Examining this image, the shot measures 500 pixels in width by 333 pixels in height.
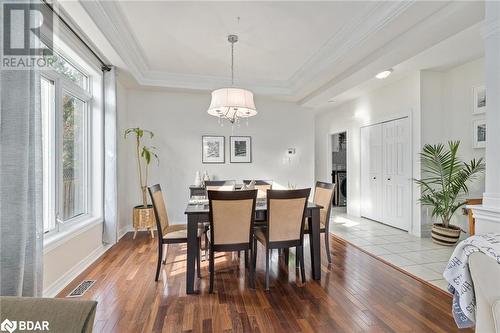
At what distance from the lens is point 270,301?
218 cm

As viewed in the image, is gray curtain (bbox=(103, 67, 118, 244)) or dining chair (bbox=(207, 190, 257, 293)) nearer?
dining chair (bbox=(207, 190, 257, 293))

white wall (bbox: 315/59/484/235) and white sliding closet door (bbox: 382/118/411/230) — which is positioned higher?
white wall (bbox: 315/59/484/235)

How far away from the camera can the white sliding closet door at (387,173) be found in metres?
4.37

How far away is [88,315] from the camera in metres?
0.88

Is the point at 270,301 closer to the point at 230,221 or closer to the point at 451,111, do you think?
the point at 230,221

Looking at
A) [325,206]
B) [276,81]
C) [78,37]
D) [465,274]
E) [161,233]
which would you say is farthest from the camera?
[276,81]

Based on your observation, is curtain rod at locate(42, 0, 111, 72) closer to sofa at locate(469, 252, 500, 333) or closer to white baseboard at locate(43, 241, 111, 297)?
white baseboard at locate(43, 241, 111, 297)

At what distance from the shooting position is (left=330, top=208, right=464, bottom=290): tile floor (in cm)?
280

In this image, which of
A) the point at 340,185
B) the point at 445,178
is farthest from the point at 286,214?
the point at 340,185

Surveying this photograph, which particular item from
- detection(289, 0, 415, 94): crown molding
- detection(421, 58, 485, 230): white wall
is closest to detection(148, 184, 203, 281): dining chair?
detection(289, 0, 415, 94): crown molding

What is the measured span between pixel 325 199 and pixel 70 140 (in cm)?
322

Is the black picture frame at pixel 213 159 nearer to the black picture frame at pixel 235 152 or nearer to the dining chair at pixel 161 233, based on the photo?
the black picture frame at pixel 235 152

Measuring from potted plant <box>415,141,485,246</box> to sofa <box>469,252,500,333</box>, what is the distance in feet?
9.72

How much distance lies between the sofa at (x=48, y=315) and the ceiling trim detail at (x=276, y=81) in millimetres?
2407
